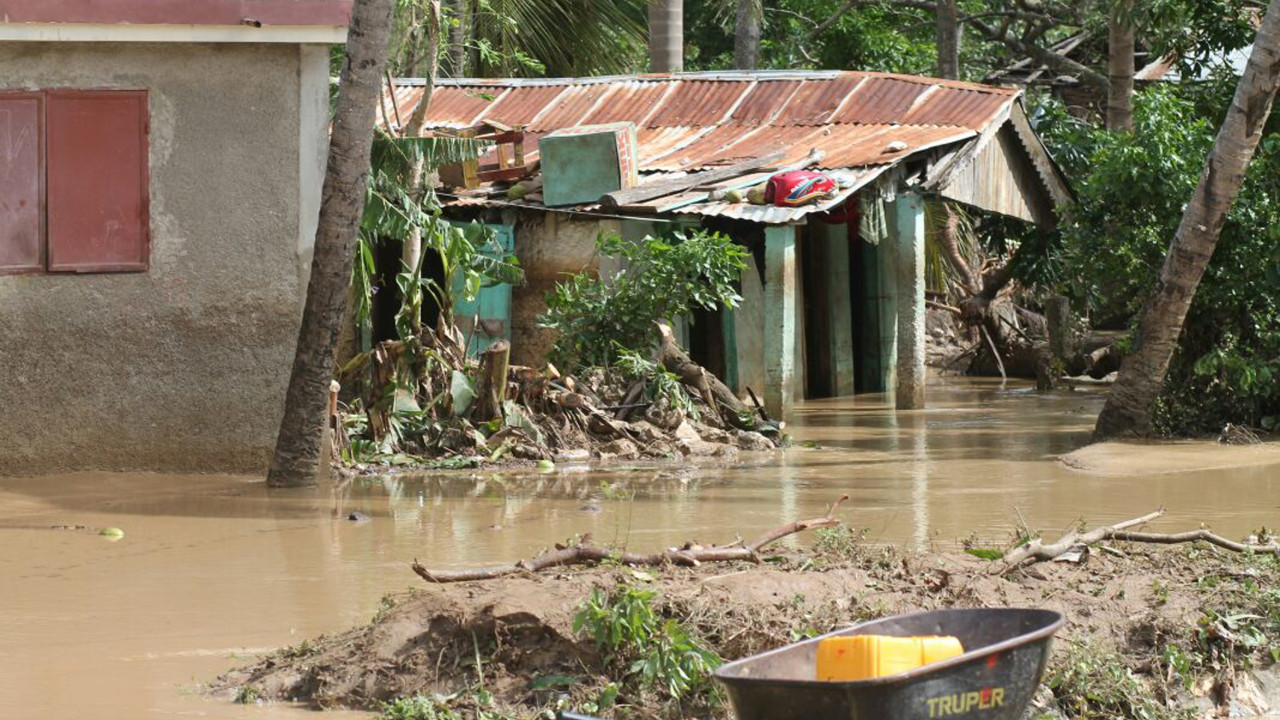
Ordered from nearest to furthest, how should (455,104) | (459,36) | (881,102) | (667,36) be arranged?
(881,102) < (455,104) < (667,36) < (459,36)

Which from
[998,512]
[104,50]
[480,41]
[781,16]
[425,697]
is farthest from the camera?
[781,16]

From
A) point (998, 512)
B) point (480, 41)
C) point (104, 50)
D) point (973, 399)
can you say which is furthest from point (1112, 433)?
point (480, 41)

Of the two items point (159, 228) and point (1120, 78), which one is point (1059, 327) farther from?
point (159, 228)

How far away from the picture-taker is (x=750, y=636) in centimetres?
570

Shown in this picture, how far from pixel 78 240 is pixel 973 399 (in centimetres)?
1077

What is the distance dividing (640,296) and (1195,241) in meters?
4.28

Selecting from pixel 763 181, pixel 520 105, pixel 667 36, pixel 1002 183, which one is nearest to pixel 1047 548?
pixel 763 181

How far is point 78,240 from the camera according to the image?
10.5 m

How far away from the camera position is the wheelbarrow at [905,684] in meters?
4.04

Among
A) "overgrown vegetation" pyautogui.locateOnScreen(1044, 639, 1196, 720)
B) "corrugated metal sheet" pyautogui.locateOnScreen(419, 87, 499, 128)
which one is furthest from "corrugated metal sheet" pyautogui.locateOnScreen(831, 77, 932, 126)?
"overgrown vegetation" pyautogui.locateOnScreen(1044, 639, 1196, 720)

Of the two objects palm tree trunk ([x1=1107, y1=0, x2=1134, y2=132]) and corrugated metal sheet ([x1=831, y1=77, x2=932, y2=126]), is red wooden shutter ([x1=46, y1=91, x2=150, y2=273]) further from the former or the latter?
palm tree trunk ([x1=1107, y1=0, x2=1134, y2=132])

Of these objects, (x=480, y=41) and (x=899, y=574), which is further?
(x=480, y=41)

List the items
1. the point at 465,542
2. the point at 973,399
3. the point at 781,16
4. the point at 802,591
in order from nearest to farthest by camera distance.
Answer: the point at 802,591 → the point at 465,542 → the point at 973,399 → the point at 781,16

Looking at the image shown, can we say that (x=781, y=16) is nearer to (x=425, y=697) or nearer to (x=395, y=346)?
(x=395, y=346)
